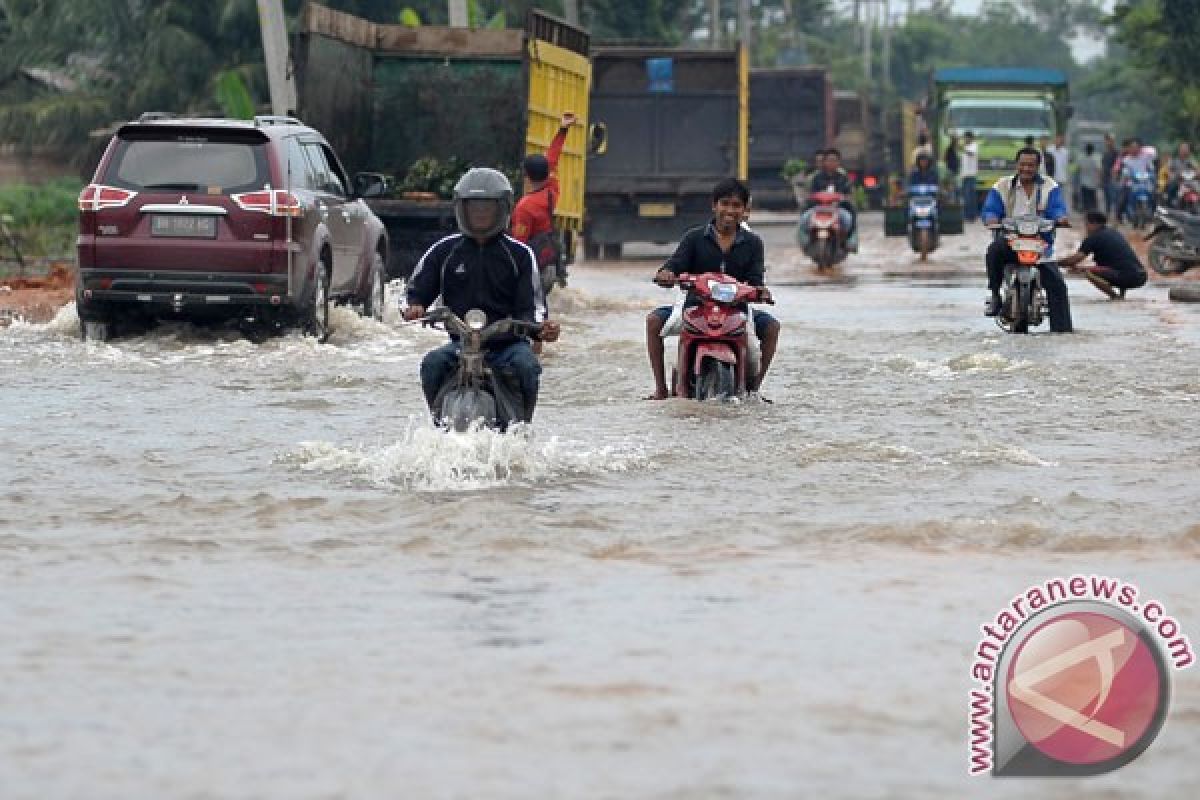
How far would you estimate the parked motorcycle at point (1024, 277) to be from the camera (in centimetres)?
2014

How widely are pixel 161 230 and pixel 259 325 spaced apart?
5.65 feet

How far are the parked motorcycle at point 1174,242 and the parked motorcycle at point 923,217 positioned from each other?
370 centimetres

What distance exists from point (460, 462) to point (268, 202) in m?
7.46

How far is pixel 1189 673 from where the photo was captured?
7207 mm

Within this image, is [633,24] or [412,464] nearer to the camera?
[412,464]

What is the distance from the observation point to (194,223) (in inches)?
717

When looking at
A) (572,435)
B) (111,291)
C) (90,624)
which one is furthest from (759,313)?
(90,624)

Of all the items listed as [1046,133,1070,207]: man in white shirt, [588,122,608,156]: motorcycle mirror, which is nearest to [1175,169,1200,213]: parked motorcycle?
[1046,133,1070,207]: man in white shirt

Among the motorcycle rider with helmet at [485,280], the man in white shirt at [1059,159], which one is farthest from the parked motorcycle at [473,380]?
the man in white shirt at [1059,159]

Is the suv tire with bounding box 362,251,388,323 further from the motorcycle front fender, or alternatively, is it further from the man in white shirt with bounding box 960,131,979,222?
the man in white shirt with bounding box 960,131,979,222

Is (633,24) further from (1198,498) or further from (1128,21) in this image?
(1198,498)

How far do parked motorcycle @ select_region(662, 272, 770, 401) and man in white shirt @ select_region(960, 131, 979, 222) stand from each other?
108 ft

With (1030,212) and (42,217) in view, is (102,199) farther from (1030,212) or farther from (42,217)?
(42,217)

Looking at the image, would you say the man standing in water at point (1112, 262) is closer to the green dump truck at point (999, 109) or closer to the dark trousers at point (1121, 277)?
the dark trousers at point (1121, 277)
